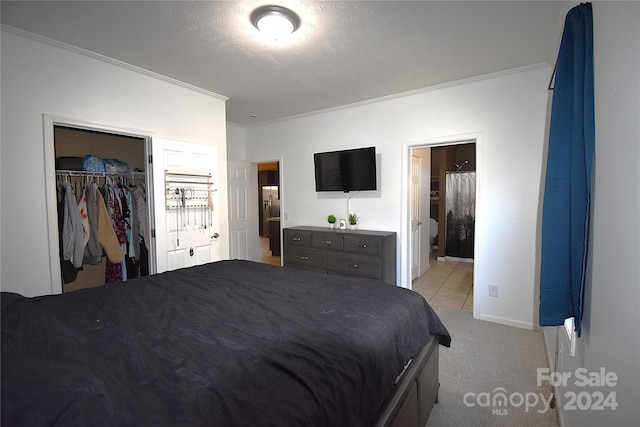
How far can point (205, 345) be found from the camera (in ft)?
3.70

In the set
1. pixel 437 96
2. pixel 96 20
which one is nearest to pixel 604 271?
pixel 437 96

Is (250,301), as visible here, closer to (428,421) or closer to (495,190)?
(428,421)

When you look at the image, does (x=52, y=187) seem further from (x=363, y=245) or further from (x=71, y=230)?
(x=363, y=245)

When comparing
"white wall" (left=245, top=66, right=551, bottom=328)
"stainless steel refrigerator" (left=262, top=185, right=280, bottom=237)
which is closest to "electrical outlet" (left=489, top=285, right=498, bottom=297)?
"white wall" (left=245, top=66, right=551, bottom=328)

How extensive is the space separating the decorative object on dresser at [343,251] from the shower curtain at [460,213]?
2.90 m

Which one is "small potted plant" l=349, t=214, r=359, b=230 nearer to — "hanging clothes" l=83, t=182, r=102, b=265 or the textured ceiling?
the textured ceiling

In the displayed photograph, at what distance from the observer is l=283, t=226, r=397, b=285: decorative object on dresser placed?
3588 millimetres

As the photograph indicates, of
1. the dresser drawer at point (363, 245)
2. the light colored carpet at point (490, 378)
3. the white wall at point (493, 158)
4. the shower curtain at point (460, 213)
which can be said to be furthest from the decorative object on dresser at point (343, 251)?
the shower curtain at point (460, 213)

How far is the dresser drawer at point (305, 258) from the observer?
4.03 m

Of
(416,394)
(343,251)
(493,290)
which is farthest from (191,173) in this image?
(493,290)

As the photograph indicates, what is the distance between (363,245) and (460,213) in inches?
137

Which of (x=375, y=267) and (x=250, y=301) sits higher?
(x=250, y=301)

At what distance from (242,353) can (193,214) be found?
2.73 m

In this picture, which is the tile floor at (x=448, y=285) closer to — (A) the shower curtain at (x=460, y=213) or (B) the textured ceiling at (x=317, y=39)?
(A) the shower curtain at (x=460, y=213)
